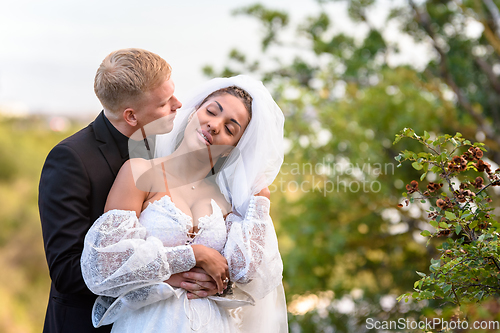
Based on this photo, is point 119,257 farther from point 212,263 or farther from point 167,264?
point 212,263

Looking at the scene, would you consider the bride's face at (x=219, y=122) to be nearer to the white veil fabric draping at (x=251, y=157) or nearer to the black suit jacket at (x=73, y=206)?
the white veil fabric draping at (x=251, y=157)

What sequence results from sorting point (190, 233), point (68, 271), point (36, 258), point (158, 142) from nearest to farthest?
point (68, 271), point (190, 233), point (158, 142), point (36, 258)

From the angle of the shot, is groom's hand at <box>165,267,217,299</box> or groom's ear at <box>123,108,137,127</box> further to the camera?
groom's ear at <box>123,108,137,127</box>

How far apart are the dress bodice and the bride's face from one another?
1.02 feet

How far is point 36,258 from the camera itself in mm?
10977

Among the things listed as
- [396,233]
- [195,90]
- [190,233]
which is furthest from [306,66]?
[190,233]

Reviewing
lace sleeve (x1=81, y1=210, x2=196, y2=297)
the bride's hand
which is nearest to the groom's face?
lace sleeve (x1=81, y1=210, x2=196, y2=297)

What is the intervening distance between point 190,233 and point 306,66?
5130 mm

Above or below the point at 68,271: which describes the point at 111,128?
above

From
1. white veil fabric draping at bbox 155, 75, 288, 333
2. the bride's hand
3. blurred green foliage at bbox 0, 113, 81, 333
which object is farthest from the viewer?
blurred green foliage at bbox 0, 113, 81, 333

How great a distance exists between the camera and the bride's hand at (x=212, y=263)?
188 centimetres

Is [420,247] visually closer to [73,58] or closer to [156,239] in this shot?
[156,239]

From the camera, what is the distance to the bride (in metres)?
1.79

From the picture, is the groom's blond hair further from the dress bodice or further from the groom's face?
the dress bodice
